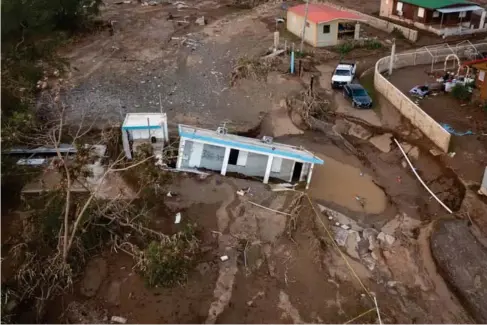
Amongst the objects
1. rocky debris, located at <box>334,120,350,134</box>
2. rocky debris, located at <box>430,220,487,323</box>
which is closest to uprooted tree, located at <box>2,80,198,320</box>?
rocky debris, located at <box>430,220,487,323</box>

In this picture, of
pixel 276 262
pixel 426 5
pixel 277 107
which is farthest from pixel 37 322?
pixel 426 5

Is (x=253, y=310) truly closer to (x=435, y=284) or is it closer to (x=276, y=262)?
(x=276, y=262)

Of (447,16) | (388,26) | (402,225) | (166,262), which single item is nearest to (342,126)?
(402,225)

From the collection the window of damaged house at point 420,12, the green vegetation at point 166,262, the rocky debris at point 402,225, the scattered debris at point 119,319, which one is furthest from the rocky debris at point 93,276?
the window of damaged house at point 420,12

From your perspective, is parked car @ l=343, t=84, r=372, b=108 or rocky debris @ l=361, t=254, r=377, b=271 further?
parked car @ l=343, t=84, r=372, b=108

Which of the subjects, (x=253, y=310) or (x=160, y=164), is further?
(x=160, y=164)

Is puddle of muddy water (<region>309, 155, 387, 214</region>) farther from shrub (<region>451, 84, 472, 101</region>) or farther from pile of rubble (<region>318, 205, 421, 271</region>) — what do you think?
shrub (<region>451, 84, 472, 101</region>)
